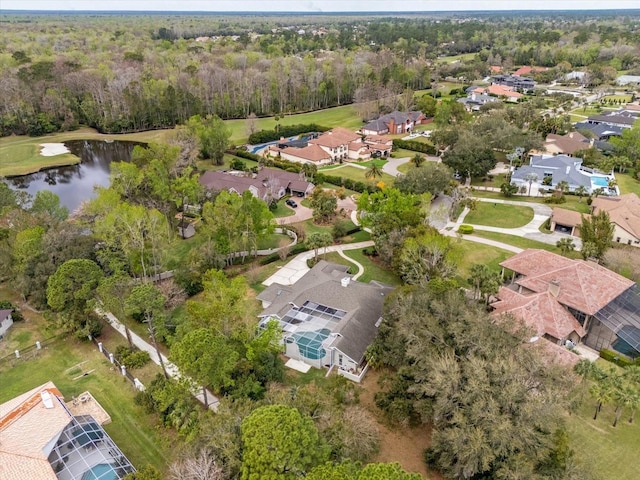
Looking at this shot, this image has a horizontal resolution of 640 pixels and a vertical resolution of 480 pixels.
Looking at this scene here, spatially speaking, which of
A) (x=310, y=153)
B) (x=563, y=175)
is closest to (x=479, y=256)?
(x=563, y=175)

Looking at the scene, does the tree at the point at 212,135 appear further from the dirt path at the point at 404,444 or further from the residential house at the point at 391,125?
the dirt path at the point at 404,444

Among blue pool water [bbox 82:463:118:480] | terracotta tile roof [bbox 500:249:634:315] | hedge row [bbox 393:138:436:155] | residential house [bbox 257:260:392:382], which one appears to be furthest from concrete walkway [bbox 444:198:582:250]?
blue pool water [bbox 82:463:118:480]

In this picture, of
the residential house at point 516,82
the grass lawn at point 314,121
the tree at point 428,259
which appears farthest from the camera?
the residential house at point 516,82

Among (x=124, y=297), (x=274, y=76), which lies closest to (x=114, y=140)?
(x=274, y=76)

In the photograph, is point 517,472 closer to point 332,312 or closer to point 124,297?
point 332,312

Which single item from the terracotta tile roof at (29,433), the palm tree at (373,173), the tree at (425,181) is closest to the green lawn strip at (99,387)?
the terracotta tile roof at (29,433)
